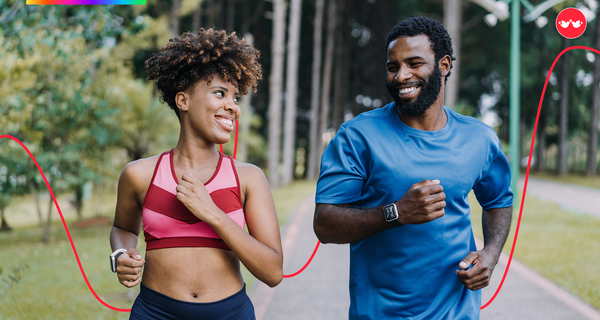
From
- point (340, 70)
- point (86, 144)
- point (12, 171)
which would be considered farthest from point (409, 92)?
point (340, 70)

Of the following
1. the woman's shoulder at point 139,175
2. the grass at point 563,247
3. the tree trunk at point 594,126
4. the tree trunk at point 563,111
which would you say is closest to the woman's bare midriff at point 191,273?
the woman's shoulder at point 139,175

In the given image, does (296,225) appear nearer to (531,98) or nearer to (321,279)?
(321,279)

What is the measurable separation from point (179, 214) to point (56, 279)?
5.48 metres

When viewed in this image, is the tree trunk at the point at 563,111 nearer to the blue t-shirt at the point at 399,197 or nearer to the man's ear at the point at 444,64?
the man's ear at the point at 444,64

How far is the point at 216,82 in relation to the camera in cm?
234

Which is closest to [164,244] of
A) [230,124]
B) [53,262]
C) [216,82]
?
[230,124]

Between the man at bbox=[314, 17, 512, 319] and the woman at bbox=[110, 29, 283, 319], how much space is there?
32cm

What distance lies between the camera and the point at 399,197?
231cm

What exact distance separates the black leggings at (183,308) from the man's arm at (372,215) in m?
0.46

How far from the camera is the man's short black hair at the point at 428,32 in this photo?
8.01 ft

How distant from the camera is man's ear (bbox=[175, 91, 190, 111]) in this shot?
2346 millimetres

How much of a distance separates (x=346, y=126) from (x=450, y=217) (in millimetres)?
603

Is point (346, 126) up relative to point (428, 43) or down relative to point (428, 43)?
down

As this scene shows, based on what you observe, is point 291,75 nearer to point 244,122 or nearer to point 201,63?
point 244,122
